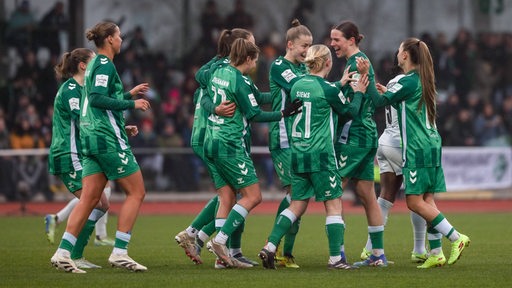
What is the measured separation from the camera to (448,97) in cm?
2705

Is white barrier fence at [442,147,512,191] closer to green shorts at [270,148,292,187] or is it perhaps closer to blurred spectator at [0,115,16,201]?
blurred spectator at [0,115,16,201]

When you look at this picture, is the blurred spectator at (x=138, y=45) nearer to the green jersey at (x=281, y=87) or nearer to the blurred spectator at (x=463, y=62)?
the blurred spectator at (x=463, y=62)

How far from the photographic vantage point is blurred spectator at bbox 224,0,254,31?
26.8 meters

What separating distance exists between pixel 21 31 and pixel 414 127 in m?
17.3

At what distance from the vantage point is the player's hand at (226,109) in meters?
11.0

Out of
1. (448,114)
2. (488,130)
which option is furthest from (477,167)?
(448,114)

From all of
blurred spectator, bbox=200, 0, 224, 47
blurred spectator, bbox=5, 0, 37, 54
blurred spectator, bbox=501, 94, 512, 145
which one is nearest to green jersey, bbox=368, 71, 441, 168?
blurred spectator, bbox=200, 0, 224, 47

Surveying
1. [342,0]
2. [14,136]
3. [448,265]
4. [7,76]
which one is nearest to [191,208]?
[14,136]

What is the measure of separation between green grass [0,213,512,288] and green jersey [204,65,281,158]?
122 cm

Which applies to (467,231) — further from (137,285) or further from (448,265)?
(137,285)

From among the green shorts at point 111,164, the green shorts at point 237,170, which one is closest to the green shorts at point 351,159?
the green shorts at point 237,170

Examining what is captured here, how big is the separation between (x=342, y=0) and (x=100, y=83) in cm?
1920

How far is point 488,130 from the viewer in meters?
26.2

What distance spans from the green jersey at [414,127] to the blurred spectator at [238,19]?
51.7ft
